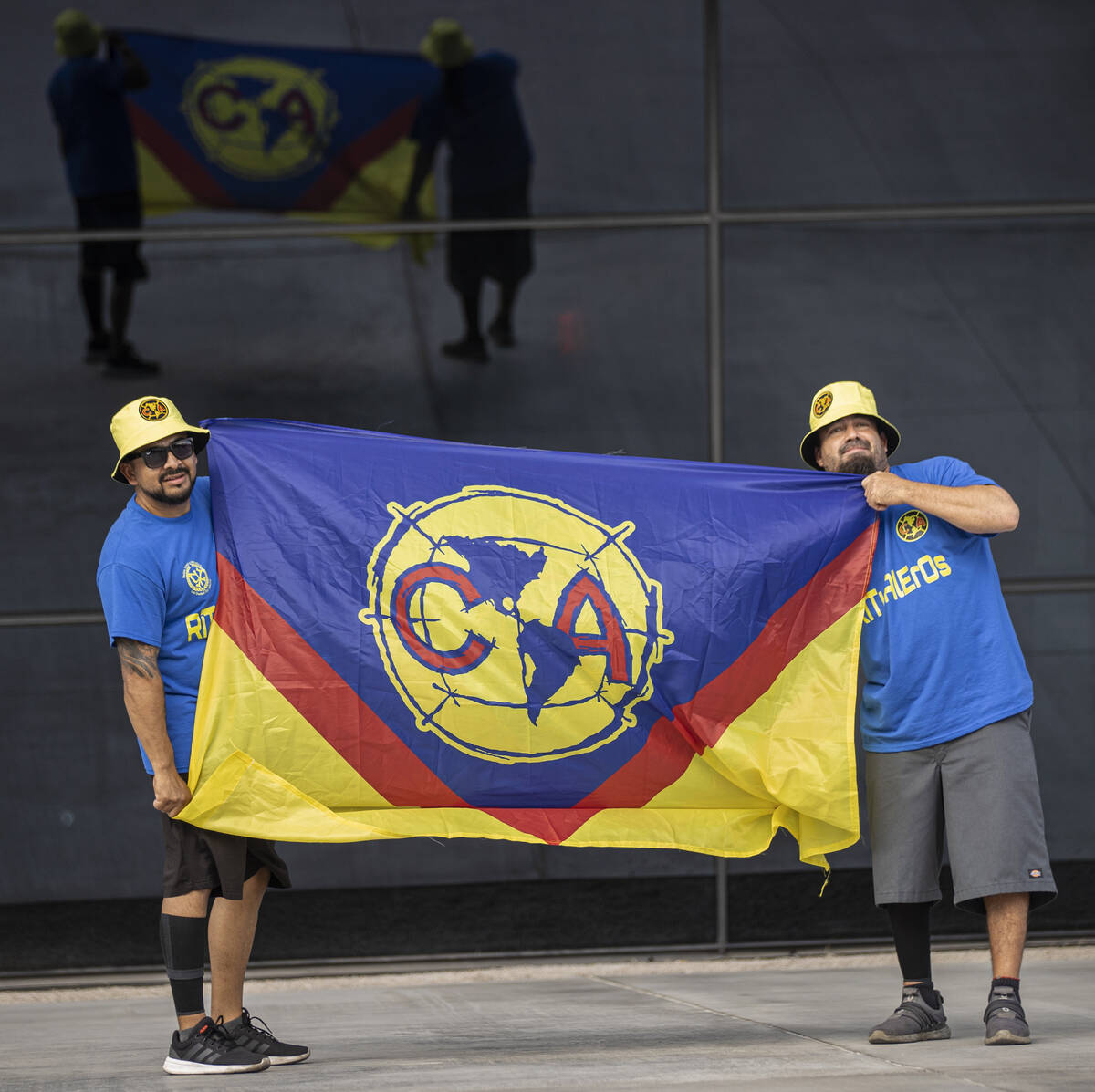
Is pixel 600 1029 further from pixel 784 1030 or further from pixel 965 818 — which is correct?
pixel 965 818

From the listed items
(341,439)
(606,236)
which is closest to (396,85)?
(606,236)

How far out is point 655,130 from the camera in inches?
278

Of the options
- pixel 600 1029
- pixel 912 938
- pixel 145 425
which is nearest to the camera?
pixel 145 425

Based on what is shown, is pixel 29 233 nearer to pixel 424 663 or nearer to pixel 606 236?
pixel 606 236

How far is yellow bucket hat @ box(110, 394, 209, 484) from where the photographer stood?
4441 millimetres

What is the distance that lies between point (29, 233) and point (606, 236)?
112 inches

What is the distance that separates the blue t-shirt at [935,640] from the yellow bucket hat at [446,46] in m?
3.62

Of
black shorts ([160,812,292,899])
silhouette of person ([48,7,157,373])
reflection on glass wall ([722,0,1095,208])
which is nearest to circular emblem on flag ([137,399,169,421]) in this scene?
black shorts ([160,812,292,899])

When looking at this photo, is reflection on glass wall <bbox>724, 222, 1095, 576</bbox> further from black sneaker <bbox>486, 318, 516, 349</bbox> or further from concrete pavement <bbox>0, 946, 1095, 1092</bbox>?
concrete pavement <bbox>0, 946, 1095, 1092</bbox>

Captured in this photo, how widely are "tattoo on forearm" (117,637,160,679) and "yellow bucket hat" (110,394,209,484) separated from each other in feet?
1.84

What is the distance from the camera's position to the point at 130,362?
23.0 ft

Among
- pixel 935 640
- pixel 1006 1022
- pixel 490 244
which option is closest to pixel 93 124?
pixel 490 244

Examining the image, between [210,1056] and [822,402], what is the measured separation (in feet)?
9.50

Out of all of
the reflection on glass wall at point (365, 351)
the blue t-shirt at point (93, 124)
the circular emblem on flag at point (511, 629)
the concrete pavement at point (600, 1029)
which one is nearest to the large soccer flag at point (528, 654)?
the circular emblem on flag at point (511, 629)
